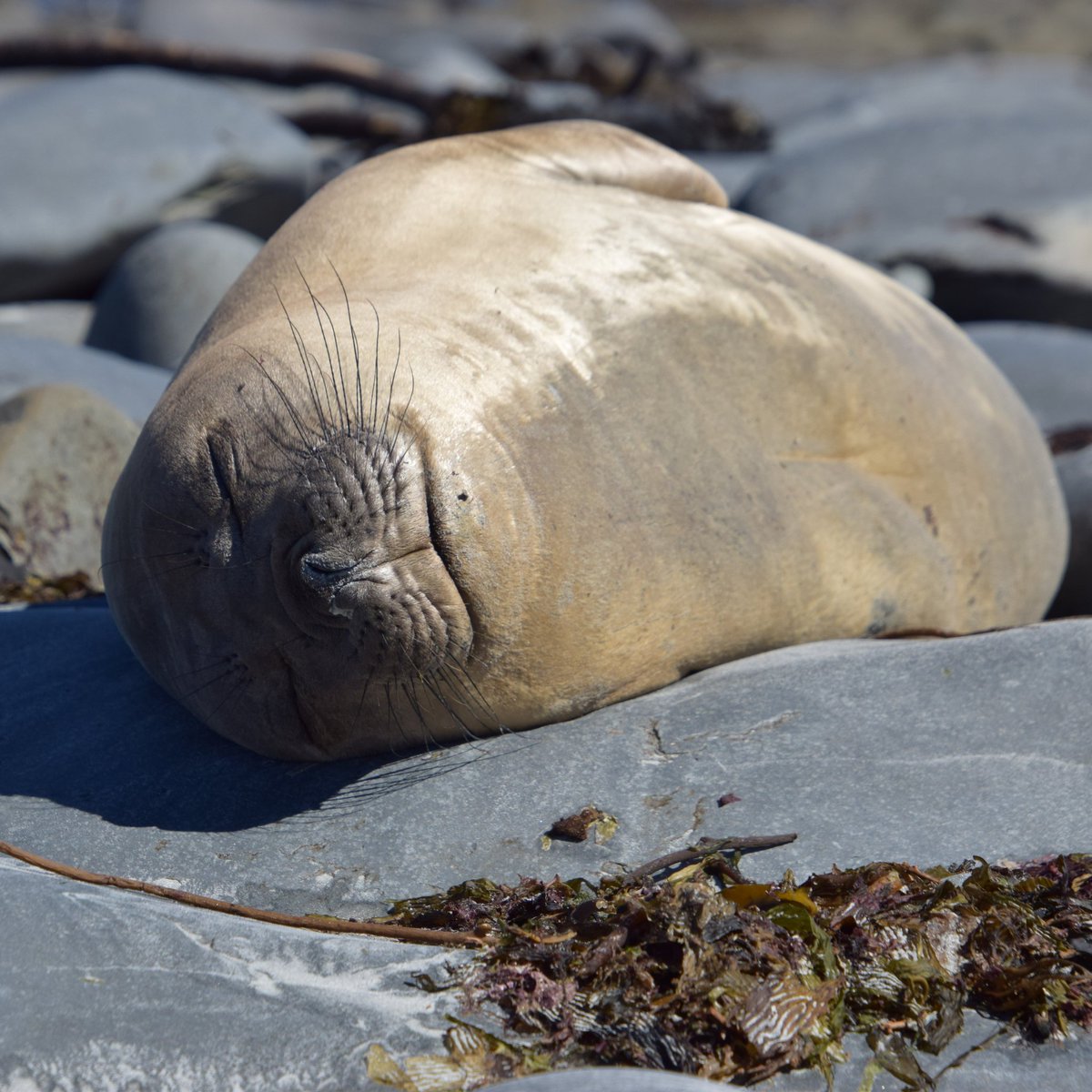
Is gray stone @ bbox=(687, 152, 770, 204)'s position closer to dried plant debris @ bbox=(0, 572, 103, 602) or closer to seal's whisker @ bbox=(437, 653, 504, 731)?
dried plant debris @ bbox=(0, 572, 103, 602)

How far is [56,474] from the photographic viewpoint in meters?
4.67

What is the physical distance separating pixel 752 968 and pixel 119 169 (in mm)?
6470

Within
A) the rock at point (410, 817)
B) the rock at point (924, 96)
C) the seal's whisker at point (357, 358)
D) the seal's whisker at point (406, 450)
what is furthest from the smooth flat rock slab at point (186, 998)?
the rock at point (924, 96)

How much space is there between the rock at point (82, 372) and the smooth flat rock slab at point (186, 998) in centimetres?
323

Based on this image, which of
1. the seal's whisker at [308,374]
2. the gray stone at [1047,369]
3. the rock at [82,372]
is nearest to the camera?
the seal's whisker at [308,374]

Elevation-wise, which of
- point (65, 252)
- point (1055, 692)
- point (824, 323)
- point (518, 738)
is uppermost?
point (824, 323)

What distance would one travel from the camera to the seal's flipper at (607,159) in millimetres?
4027

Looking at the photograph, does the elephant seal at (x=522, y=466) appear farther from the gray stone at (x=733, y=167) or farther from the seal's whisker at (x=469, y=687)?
the gray stone at (x=733, y=167)

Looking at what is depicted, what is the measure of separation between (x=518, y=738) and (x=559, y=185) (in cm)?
149

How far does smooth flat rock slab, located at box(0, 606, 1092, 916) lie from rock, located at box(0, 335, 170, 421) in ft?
7.61

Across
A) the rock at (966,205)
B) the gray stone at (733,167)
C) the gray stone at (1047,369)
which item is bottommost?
the gray stone at (733,167)

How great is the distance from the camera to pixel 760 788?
2.92 metres

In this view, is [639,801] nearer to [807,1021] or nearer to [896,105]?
[807,1021]

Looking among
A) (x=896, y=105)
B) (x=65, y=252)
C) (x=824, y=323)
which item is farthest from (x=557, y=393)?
(x=896, y=105)
